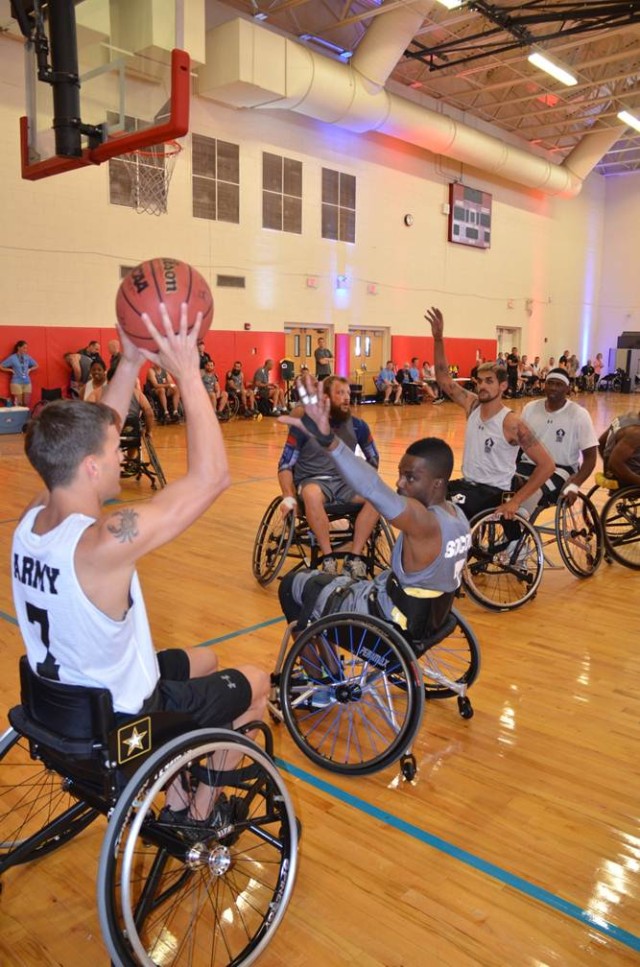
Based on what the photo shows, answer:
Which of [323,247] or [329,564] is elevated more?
[323,247]

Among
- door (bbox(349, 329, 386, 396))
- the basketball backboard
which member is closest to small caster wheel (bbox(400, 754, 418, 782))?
the basketball backboard

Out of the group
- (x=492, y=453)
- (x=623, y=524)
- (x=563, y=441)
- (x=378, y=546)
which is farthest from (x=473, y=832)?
(x=623, y=524)

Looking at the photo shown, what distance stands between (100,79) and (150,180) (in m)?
7.45

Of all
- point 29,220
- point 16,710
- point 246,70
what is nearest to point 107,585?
point 16,710

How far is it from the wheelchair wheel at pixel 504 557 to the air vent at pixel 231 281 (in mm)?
10335

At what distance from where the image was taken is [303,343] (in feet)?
51.0

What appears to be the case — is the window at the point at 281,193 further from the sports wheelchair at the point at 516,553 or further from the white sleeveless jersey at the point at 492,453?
the sports wheelchair at the point at 516,553

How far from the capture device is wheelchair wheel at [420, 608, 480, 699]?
2756mm

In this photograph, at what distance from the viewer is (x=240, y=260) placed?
13680 millimetres

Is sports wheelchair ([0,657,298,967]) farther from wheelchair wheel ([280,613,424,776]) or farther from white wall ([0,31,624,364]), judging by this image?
white wall ([0,31,624,364])

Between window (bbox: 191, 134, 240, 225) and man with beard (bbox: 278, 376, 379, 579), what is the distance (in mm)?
9861

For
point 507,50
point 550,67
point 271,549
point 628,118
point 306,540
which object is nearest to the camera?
point 306,540

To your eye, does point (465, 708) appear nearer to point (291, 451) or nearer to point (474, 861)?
point (474, 861)

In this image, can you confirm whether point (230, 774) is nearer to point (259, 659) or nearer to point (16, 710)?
point (16, 710)
